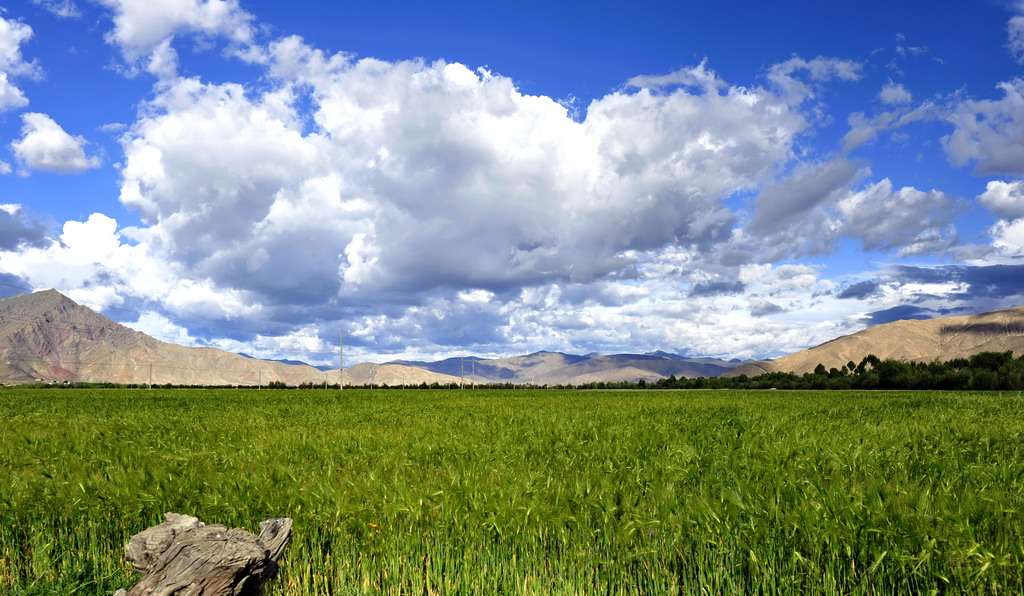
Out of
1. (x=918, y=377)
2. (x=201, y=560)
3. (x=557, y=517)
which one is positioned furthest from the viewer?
(x=918, y=377)

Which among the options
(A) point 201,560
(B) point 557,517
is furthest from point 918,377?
(A) point 201,560

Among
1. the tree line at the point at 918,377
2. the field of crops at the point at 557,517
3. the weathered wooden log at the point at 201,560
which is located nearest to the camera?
the weathered wooden log at the point at 201,560

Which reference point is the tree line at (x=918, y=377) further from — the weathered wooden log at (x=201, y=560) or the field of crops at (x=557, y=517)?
the weathered wooden log at (x=201, y=560)

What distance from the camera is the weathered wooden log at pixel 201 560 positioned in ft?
12.9

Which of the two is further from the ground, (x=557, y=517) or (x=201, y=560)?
(x=201, y=560)

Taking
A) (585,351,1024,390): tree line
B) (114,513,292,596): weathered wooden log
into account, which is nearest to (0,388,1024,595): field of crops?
(114,513,292,596): weathered wooden log

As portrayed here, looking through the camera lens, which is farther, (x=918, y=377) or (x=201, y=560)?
(x=918, y=377)

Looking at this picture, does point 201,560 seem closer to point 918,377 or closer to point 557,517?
point 557,517

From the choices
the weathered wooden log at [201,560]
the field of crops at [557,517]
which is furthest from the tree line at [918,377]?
the weathered wooden log at [201,560]

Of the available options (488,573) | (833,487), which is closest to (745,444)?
(833,487)

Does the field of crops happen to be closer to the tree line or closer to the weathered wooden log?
the weathered wooden log

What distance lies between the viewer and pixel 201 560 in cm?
393

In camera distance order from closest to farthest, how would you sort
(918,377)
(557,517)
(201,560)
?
(201,560) < (557,517) < (918,377)

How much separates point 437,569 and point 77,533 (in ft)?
16.8
